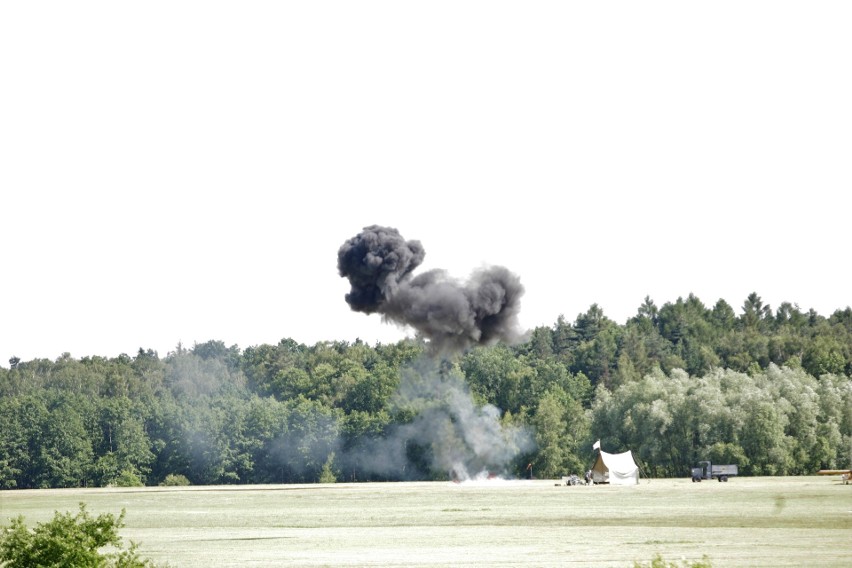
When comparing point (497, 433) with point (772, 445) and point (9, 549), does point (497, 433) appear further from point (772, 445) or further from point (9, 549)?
point (9, 549)

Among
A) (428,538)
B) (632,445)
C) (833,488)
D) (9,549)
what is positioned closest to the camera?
(9,549)

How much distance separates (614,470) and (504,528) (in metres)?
48.1

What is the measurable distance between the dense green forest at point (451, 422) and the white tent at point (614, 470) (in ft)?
62.9

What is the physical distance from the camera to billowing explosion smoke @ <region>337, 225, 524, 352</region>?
7769 cm

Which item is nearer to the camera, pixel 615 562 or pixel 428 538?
pixel 615 562

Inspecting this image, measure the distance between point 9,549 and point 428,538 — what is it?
23326mm

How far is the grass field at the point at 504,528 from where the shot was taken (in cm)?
3859

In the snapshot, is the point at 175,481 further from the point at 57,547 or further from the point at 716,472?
the point at 57,547

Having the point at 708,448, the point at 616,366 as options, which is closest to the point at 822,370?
the point at 616,366

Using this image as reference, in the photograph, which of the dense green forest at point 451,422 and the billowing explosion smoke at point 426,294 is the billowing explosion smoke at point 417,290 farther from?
the dense green forest at point 451,422

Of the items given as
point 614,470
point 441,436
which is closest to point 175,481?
point 441,436

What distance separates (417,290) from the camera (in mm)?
78562

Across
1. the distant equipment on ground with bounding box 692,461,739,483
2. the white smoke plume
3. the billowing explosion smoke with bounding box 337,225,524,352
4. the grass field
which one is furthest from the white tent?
the white smoke plume

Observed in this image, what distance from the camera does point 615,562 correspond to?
36156mm
